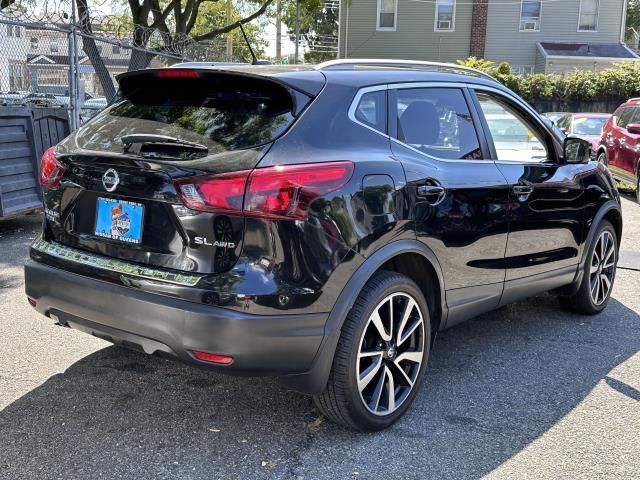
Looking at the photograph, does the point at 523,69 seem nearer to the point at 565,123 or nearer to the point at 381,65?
the point at 565,123

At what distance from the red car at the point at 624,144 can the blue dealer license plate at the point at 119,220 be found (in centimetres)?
955

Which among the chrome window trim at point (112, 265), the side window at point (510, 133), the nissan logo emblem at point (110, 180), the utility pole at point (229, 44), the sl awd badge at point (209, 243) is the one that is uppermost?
the utility pole at point (229, 44)

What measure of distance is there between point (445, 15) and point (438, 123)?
26.4 m

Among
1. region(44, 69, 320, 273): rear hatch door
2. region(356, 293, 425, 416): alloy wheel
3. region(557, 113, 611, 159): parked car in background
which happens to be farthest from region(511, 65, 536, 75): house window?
region(44, 69, 320, 273): rear hatch door

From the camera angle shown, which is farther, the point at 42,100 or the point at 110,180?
the point at 42,100

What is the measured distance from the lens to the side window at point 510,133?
13.9 ft

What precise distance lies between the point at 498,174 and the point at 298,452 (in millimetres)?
2035

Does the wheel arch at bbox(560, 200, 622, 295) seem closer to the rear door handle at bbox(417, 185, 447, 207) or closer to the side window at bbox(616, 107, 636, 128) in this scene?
the rear door handle at bbox(417, 185, 447, 207)

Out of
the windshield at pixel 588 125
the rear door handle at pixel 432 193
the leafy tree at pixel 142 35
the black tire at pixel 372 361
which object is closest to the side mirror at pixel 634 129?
the windshield at pixel 588 125

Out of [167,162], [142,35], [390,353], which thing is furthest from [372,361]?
[142,35]

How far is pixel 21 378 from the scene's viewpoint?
384 cm

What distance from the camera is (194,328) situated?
2.80 meters

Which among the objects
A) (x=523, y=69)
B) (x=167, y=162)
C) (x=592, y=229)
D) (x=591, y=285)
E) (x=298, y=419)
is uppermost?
(x=523, y=69)

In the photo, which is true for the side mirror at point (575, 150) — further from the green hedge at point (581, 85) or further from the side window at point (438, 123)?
the green hedge at point (581, 85)
